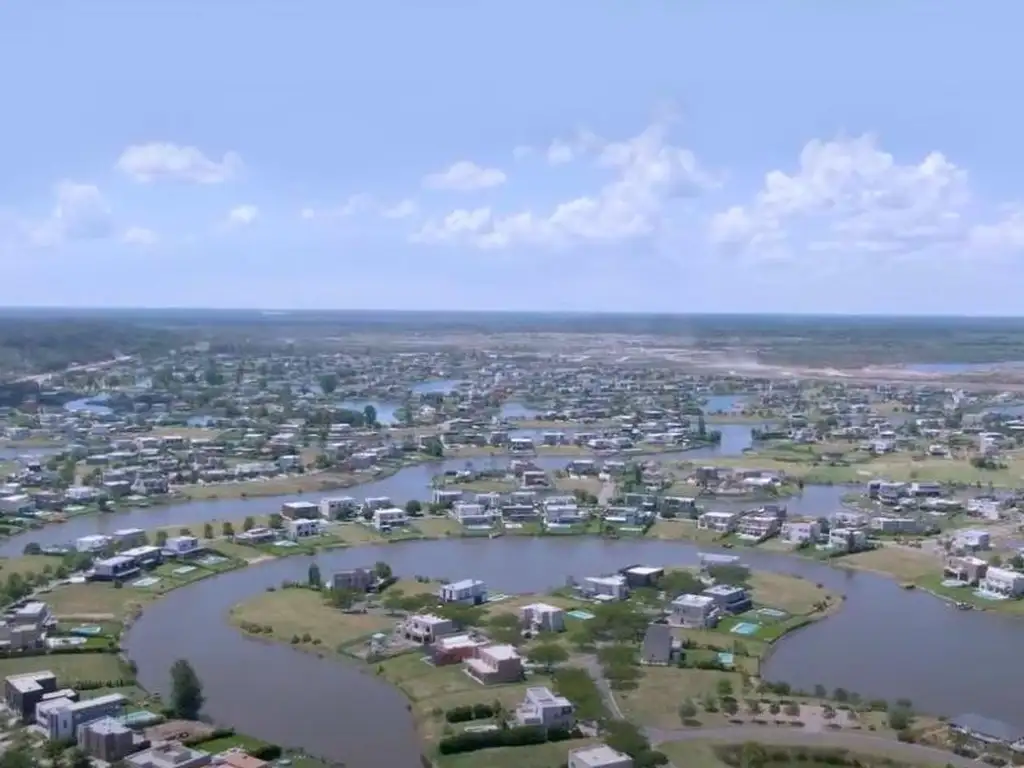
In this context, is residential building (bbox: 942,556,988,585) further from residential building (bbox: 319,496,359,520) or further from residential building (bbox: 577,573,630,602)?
residential building (bbox: 319,496,359,520)

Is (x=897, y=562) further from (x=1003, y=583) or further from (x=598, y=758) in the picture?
(x=598, y=758)

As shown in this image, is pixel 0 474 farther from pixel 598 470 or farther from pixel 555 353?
pixel 555 353

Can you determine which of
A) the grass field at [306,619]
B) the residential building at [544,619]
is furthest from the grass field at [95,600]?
the residential building at [544,619]

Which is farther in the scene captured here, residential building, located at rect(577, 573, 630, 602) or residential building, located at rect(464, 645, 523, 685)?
residential building, located at rect(577, 573, 630, 602)

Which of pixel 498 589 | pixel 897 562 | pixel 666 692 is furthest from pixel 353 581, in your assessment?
pixel 897 562

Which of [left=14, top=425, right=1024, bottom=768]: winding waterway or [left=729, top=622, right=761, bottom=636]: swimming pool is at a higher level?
[left=729, top=622, right=761, bottom=636]: swimming pool

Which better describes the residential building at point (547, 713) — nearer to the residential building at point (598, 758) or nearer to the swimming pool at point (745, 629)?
the residential building at point (598, 758)

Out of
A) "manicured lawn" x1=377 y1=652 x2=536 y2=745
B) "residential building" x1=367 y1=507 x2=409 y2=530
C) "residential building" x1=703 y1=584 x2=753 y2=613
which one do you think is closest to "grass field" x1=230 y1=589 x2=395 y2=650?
"manicured lawn" x1=377 y1=652 x2=536 y2=745
